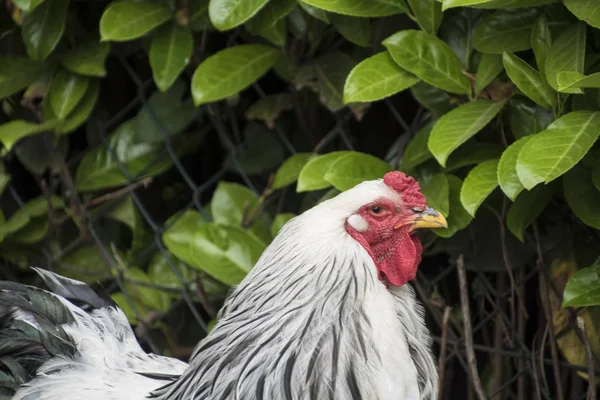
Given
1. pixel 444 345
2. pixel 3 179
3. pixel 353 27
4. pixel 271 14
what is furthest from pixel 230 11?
pixel 3 179

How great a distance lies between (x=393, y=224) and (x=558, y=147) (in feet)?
0.97

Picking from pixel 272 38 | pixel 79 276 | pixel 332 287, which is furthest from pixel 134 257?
pixel 332 287

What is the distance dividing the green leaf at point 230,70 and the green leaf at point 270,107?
15 cm

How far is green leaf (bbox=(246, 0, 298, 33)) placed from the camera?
189 cm

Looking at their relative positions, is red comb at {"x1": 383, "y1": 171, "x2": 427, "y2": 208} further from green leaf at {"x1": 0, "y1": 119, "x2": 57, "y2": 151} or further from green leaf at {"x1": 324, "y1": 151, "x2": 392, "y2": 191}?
green leaf at {"x1": 0, "y1": 119, "x2": 57, "y2": 151}

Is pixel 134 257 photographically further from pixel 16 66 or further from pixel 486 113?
pixel 486 113

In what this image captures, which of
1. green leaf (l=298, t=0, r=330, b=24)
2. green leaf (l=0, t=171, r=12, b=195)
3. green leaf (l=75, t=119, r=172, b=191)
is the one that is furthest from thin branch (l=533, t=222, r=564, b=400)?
green leaf (l=0, t=171, r=12, b=195)

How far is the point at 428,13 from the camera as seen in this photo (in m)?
1.71

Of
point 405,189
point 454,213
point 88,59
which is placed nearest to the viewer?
point 405,189

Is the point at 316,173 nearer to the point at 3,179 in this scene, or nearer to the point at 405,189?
the point at 405,189

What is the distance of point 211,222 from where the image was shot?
2.11 meters

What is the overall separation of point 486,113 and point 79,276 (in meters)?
1.27

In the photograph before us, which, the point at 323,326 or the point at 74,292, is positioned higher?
the point at 74,292

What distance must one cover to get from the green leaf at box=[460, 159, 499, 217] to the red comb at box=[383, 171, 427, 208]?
9 cm
